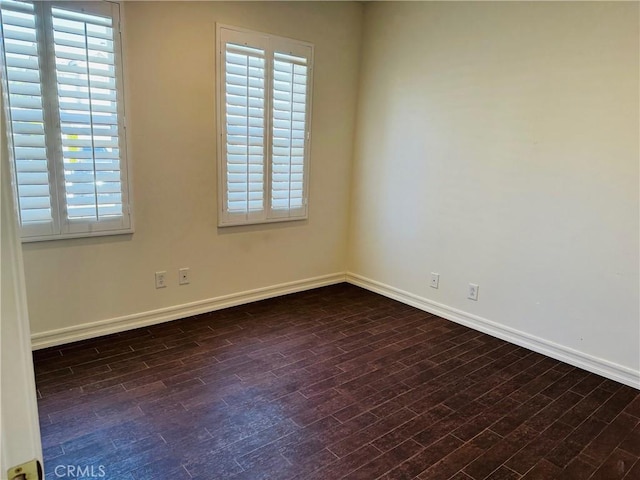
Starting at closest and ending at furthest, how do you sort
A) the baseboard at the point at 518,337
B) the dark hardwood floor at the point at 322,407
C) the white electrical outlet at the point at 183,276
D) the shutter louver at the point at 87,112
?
the dark hardwood floor at the point at 322,407 → the shutter louver at the point at 87,112 → the baseboard at the point at 518,337 → the white electrical outlet at the point at 183,276

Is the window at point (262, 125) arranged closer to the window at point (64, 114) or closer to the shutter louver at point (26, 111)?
the window at point (64, 114)

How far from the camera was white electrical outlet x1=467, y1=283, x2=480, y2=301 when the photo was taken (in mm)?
3424

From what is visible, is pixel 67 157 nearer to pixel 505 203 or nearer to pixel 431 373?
pixel 431 373

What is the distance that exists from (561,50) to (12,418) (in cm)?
333

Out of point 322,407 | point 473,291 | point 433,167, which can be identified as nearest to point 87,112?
point 322,407

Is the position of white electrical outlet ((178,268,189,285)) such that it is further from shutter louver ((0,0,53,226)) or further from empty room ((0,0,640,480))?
shutter louver ((0,0,53,226))

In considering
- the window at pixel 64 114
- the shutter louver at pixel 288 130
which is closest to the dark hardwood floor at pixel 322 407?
the window at pixel 64 114

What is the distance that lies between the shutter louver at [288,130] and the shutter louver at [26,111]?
169 centimetres

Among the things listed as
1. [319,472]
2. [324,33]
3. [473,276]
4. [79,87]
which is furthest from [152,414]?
[324,33]

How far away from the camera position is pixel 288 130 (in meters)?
3.71

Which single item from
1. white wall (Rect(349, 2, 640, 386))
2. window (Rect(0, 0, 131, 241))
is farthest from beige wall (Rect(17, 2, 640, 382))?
window (Rect(0, 0, 131, 241))

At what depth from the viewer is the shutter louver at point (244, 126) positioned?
3295 millimetres

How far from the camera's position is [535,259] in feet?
9.98

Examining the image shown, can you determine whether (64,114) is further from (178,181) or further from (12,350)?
(12,350)
